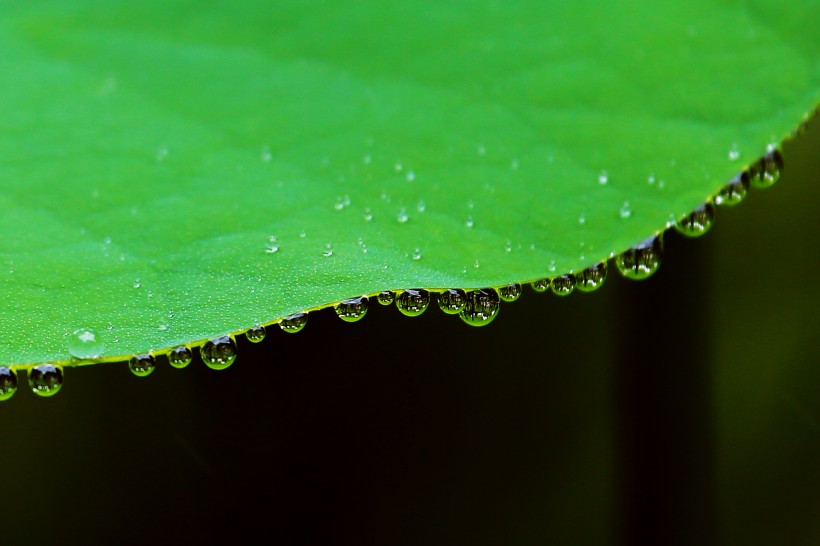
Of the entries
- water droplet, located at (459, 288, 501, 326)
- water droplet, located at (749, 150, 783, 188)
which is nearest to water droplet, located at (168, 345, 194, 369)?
water droplet, located at (459, 288, 501, 326)

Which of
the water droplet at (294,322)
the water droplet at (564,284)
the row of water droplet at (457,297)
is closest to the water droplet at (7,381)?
the row of water droplet at (457,297)

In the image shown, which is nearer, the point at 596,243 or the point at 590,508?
the point at 596,243

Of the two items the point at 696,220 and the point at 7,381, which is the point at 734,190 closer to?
the point at 696,220

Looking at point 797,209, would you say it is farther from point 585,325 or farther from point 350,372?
point 350,372

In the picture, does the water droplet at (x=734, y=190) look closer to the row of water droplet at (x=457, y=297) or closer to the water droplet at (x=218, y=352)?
the row of water droplet at (x=457, y=297)

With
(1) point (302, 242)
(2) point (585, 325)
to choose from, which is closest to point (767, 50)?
(1) point (302, 242)

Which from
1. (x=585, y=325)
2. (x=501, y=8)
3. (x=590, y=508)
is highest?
(x=501, y=8)
